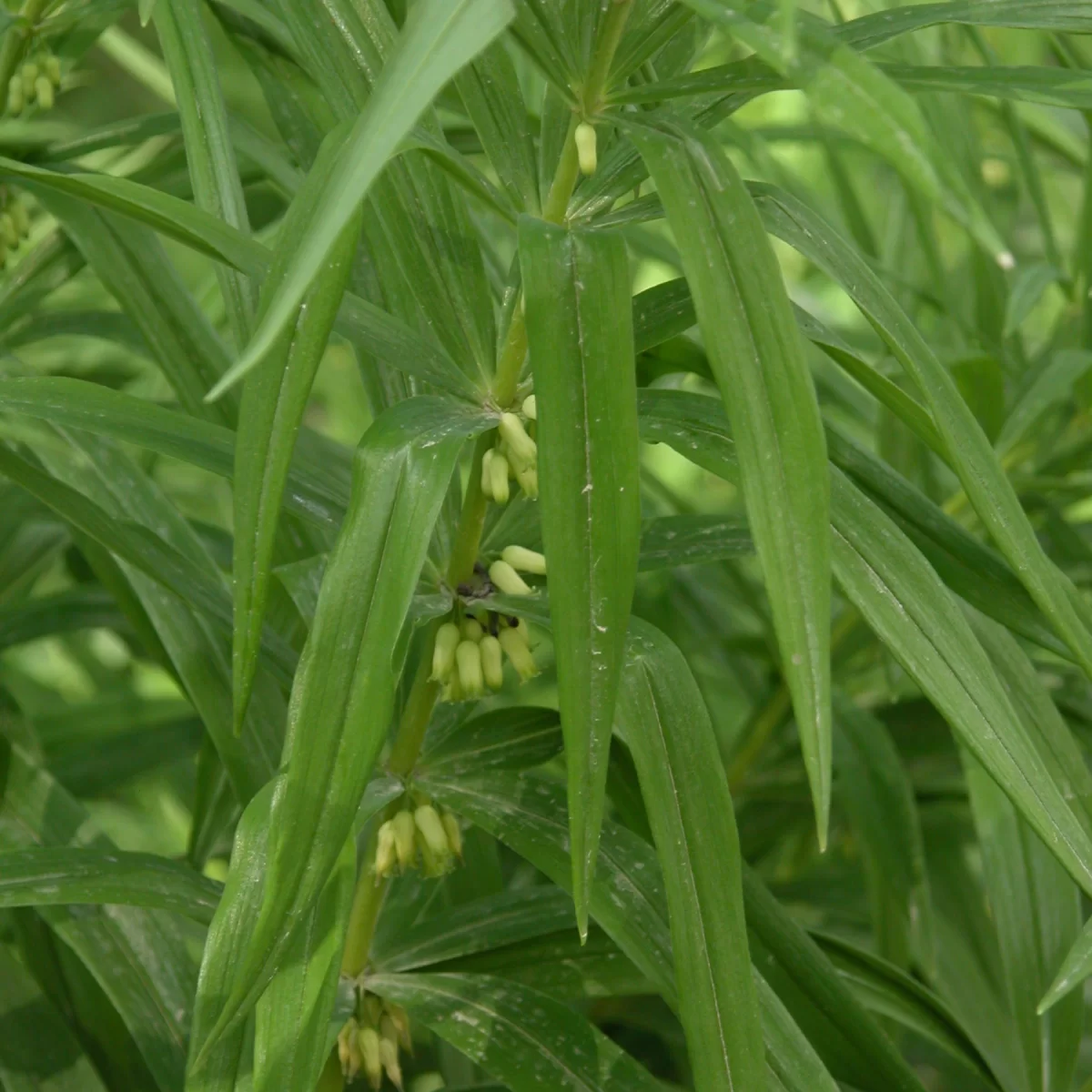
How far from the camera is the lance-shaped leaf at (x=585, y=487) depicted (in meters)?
0.29

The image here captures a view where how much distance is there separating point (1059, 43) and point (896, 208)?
280 millimetres

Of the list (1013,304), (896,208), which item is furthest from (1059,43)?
(896,208)

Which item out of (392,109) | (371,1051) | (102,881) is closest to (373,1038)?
(371,1051)

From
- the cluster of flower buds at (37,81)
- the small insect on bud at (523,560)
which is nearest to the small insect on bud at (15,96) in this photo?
the cluster of flower buds at (37,81)

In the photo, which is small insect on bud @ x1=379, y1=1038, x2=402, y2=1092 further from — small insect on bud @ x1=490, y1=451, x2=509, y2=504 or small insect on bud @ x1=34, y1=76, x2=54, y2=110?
small insect on bud @ x1=34, y1=76, x2=54, y2=110

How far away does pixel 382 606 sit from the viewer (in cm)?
32

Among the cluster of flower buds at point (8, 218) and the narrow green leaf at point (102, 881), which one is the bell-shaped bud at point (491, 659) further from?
Answer: the cluster of flower buds at point (8, 218)

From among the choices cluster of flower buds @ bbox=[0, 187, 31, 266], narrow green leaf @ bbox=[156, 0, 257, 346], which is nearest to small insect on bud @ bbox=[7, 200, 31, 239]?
cluster of flower buds @ bbox=[0, 187, 31, 266]

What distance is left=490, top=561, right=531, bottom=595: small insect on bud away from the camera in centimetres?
42

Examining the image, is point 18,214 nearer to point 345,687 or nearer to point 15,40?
point 15,40

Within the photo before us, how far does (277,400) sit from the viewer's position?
311 mm

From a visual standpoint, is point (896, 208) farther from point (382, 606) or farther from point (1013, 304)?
point (382, 606)

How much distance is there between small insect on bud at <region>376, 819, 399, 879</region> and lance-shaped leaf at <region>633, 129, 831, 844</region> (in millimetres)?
210

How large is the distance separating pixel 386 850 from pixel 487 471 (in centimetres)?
13
